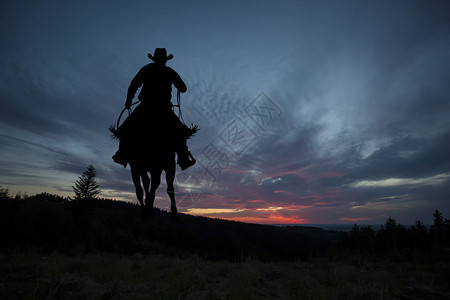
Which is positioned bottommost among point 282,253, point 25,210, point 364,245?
point 282,253

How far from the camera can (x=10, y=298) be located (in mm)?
10617

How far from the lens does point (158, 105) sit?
2.44 metres

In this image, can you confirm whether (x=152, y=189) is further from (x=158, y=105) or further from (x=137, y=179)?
(x=158, y=105)

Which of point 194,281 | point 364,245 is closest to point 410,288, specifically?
point 194,281

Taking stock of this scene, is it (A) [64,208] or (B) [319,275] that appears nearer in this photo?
(B) [319,275]

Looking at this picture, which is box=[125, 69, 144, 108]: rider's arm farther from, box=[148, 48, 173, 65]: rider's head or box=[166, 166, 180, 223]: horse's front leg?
box=[166, 166, 180, 223]: horse's front leg

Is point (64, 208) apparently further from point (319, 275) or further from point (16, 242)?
point (319, 275)

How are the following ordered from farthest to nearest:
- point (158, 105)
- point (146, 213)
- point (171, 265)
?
1. point (171, 265)
2. point (158, 105)
3. point (146, 213)

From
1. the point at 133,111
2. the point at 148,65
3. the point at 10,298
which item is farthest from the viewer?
the point at 10,298

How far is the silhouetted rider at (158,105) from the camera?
7.80 feet

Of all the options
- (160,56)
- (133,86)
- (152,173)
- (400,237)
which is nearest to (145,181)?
(152,173)

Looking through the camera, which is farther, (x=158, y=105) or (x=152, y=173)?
(x=158, y=105)

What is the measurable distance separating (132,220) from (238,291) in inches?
4452

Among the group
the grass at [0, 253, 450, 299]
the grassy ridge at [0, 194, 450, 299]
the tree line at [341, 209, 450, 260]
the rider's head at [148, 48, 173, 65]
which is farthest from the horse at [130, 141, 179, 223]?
the tree line at [341, 209, 450, 260]
